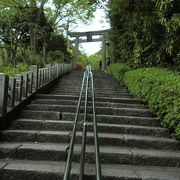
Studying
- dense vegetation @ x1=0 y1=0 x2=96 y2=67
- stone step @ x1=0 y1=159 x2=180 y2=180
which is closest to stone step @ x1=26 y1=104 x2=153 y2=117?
stone step @ x1=0 y1=159 x2=180 y2=180

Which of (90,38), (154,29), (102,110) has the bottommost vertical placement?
(102,110)

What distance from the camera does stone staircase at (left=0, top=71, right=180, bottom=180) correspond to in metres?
4.35

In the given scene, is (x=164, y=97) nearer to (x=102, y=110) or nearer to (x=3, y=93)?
(x=102, y=110)

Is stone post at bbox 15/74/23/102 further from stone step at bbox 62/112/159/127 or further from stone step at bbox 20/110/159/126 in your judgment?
stone step at bbox 62/112/159/127

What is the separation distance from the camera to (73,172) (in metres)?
4.28

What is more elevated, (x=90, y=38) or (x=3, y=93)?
(x=90, y=38)

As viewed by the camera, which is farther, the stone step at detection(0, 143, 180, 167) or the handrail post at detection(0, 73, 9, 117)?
the handrail post at detection(0, 73, 9, 117)

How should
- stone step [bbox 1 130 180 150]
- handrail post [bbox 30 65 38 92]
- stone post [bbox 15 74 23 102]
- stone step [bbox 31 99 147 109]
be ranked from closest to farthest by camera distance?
1. stone step [bbox 1 130 180 150]
2. stone post [bbox 15 74 23 102]
3. stone step [bbox 31 99 147 109]
4. handrail post [bbox 30 65 38 92]

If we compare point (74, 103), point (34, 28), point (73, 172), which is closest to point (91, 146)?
point (73, 172)

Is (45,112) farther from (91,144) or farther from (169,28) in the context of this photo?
(169,28)

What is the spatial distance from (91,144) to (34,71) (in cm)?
399

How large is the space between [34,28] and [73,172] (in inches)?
671

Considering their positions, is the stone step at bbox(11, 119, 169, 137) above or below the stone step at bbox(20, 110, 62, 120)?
below

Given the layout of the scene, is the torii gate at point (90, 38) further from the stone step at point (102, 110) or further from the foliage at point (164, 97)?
the stone step at point (102, 110)
